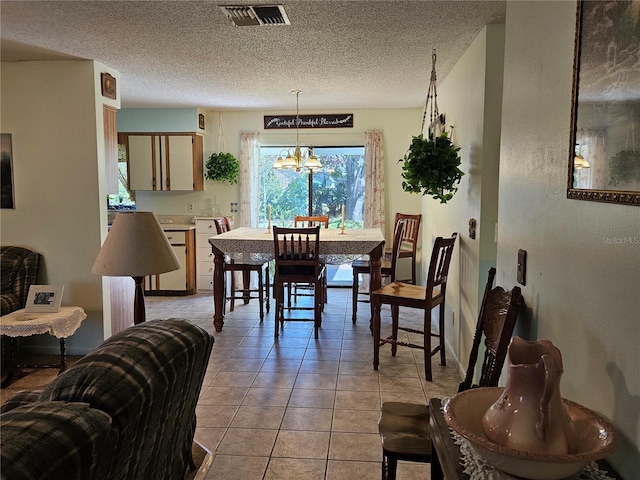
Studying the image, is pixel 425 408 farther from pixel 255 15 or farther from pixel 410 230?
pixel 410 230

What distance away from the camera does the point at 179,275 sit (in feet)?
20.7

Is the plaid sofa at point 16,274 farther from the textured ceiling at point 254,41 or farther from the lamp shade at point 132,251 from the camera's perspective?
the lamp shade at point 132,251

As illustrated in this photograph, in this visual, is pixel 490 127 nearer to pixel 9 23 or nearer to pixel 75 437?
pixel 75 437

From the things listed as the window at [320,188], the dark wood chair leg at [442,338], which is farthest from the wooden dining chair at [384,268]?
the window at [320,188]

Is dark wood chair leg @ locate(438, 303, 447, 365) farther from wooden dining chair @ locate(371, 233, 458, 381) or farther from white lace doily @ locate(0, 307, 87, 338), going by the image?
white lace doily @ locate(0, 307, 87, 338)

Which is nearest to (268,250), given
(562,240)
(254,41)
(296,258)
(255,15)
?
(296,258)

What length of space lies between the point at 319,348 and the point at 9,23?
3233 millimetres

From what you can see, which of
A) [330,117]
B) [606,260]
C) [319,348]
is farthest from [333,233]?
[606,260]

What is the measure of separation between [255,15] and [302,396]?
241cm

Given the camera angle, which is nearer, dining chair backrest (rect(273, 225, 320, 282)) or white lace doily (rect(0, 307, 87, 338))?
white lace doily (rect(0, 307, 87, 338))

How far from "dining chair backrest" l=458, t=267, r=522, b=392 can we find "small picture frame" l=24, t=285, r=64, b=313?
3056 millimetres

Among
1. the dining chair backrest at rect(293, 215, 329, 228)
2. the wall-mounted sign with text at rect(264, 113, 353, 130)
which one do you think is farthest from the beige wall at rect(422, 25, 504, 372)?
the wall-mounted sign with text at rect(264, 113, 353, 130)

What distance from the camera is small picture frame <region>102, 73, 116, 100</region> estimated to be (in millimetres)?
4109

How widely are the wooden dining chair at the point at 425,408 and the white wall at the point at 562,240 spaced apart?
0.32 feet
